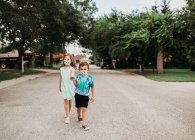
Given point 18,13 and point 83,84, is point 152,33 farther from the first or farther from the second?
point 83,84

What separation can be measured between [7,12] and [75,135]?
2228 cm

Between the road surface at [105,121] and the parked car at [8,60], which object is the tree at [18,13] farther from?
the road surface at [105,121]

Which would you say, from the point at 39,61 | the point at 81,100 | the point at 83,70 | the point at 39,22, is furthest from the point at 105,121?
the point at 39,61

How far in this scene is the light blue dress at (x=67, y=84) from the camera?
8836 millimetres

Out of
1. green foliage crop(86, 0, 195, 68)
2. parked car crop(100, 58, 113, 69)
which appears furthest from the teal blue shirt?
parked car crop(100, 58, 113, 69)

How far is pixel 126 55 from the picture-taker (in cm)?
4072

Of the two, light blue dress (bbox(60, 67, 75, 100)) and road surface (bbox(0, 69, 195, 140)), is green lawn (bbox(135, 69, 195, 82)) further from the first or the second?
light blue dress (bbox(60, 67, 75, 100))

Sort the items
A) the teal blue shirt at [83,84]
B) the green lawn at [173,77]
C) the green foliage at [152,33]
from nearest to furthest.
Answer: the teal blue shirt at [83,84] → the green lawn at [173,77] → the green foliage at [152,33]

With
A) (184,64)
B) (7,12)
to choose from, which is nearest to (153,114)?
(7,12)

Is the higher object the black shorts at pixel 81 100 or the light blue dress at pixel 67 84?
the light blue dress at pixel 67 84

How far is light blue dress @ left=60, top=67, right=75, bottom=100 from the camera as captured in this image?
29.0 feet

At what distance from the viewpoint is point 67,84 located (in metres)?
8.85

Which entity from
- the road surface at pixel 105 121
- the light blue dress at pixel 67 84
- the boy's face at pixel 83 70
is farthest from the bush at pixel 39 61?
the boy's face at pixel 83 70

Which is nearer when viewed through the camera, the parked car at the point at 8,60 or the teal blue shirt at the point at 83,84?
the teal blue shirt at the point at 83,84
